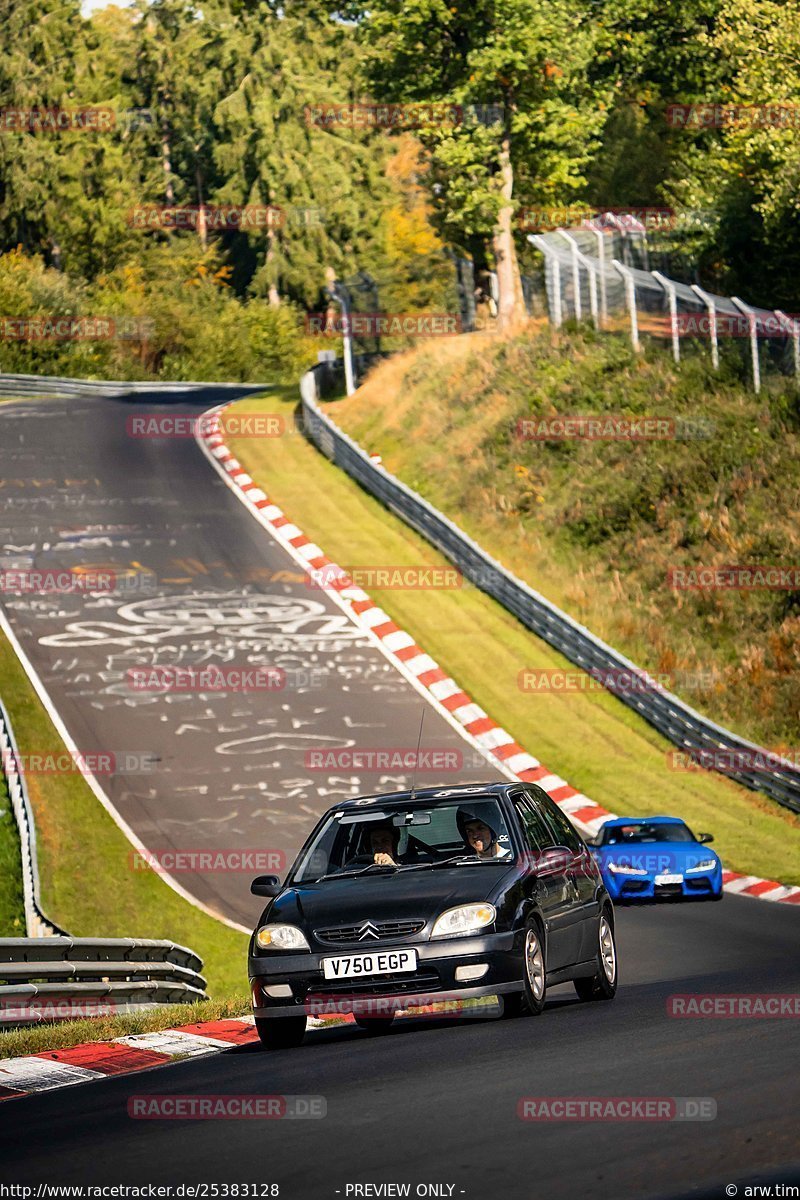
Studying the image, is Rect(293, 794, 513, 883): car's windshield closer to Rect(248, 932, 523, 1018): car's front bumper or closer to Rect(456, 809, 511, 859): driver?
Rect(456, 809, 511, 859): driver

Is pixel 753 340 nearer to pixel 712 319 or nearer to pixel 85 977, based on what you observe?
pixel 712 319

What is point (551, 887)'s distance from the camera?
10.8 metres

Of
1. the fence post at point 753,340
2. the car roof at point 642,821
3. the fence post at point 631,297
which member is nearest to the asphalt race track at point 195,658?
the car roof at point 642,821

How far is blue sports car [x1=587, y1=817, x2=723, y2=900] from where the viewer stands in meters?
20.2

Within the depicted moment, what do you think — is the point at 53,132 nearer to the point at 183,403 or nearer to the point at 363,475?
the point at 183,403

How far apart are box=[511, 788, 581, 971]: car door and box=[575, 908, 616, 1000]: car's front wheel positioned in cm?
45

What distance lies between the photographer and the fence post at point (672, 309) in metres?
36.0

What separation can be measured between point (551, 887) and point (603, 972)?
3.55 ft

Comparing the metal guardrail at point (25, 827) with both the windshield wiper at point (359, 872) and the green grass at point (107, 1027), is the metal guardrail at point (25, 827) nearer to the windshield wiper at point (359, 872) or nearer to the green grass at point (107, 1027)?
the green grass at point (107, 1027)

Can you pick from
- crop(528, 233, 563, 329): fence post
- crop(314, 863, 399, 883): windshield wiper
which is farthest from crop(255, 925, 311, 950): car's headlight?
crop(528, 233, 563, 329): fence post

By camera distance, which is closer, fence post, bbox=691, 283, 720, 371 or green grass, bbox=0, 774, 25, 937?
green grass, bbox=0, 774, 25, 937

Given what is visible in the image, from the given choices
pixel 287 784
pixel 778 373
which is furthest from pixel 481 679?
pixel 778 373

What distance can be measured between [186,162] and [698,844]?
80.7 metres

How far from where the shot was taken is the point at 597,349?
40.3 meters
